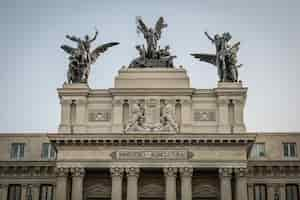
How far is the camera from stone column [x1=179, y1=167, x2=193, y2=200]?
46.1 m

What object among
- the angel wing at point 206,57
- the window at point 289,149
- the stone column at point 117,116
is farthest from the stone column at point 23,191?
the window at point 289,149

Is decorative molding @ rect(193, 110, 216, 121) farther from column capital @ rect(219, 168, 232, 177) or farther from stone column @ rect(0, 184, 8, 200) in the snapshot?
stone column @ rect(0, 184, 8, 200)

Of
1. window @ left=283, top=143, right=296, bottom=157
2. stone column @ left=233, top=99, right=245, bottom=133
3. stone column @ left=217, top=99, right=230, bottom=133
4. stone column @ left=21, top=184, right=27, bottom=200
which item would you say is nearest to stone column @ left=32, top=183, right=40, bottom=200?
stone column @ left=21, top=184, right=27, bottom=200

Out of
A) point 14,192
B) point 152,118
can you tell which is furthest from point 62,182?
point 14,192

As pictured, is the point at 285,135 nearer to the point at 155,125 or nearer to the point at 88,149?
the point at 155,125

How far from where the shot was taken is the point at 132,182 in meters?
46.5

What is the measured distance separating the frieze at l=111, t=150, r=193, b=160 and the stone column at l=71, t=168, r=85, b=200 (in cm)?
278

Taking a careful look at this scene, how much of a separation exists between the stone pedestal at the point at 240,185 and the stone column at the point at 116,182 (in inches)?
338

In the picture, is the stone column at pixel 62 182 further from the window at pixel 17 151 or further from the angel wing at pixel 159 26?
the angel wing at pixel 159 26

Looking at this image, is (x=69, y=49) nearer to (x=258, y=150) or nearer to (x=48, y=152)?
(x=48, y=152)

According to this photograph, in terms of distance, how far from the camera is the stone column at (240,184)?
151 feet

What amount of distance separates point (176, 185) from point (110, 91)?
29.6 ft

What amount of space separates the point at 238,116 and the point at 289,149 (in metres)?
9.71

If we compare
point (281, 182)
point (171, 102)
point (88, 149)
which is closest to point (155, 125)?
point (171, 102)
